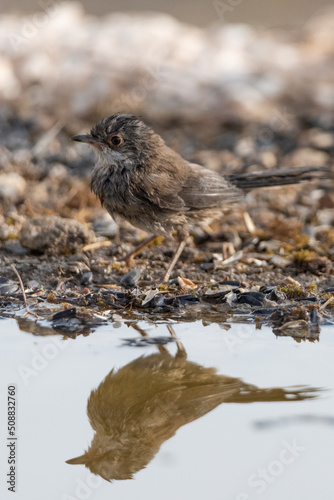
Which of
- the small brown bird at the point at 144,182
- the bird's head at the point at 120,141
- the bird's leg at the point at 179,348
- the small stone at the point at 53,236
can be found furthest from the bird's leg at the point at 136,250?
the bird's leg at the point at 179,348

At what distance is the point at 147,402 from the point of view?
3660mm

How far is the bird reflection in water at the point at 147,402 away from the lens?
3.16m

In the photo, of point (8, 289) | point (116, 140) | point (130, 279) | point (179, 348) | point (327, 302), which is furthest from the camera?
point (116, 140)

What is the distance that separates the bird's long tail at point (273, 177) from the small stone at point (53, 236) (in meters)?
1.60

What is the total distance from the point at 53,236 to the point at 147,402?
3107 mm

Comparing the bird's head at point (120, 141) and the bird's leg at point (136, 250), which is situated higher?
the bird's head at point (120, 141)

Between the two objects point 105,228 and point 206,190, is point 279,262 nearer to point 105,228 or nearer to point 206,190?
point 206,190

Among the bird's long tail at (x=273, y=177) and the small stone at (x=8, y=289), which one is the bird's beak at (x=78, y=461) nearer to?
the small stone at (x=8, y=289)

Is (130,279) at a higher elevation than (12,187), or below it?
higher

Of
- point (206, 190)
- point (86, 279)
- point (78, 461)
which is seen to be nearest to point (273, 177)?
point (206, 190)

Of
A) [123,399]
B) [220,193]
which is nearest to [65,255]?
[220,193]

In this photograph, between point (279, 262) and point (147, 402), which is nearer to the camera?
point (147, 402)

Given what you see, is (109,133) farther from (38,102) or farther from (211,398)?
(38,102)

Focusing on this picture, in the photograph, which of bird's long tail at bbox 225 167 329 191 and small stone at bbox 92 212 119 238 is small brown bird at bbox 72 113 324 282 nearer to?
bird's long tail at bbox 225 167 329 191
